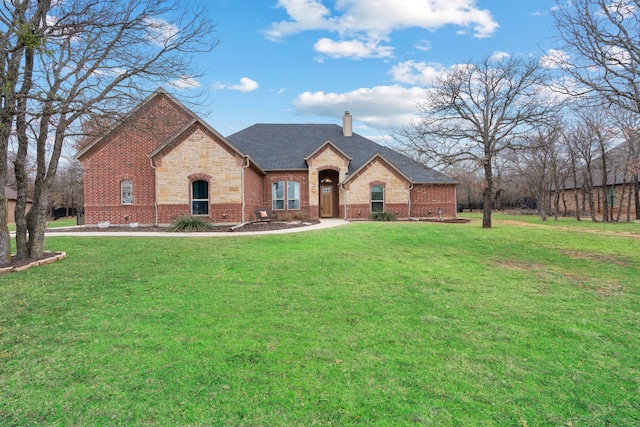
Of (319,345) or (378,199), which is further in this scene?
Result: (378,199)

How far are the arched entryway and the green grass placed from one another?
18.8 m

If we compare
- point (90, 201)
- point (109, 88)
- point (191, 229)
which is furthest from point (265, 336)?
point (90, 201)

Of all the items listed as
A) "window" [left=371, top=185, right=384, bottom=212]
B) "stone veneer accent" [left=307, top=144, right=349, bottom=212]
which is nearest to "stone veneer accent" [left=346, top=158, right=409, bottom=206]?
"window" [left=371, top=185, right=384, bottom=212]

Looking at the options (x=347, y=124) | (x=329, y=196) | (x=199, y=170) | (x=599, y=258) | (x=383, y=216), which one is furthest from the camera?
(x=347, y=124)

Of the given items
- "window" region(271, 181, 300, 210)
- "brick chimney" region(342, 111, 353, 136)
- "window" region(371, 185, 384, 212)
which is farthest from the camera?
"brick chimney" region(342, 111, 353, 136)

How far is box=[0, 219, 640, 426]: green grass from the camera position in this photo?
9.50ft

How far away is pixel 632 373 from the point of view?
11.3 ft

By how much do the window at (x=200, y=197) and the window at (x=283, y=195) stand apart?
6.73m

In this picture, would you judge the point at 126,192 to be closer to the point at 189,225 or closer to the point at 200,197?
the point at 200,197

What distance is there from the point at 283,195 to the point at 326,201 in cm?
374

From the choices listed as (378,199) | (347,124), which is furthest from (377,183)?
(347,124)

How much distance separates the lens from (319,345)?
13.3 feet

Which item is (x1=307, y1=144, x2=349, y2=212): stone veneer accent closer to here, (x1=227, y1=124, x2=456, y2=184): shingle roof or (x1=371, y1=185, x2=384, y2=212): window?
(x1=227, y1=124, x2=456, y2=184): shingle roof

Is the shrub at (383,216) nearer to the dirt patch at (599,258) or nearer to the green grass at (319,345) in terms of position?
the dirt patch at (599,258)
